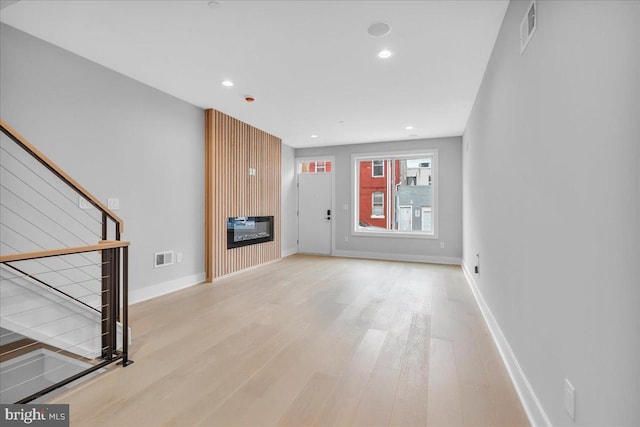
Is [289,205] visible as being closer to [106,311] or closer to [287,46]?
[287,46]

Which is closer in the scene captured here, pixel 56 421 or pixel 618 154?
pixel 618 154

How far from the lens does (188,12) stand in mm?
2209

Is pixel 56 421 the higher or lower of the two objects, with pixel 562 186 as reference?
lower

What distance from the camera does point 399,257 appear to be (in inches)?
252

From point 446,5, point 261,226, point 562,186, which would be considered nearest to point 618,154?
point 562,186

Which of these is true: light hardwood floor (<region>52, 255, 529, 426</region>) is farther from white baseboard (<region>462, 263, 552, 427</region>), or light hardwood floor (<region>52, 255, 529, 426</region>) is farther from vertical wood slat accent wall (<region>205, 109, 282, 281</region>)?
vertical wood slat accent wall (<region>205, 109, 282, 281</region>)

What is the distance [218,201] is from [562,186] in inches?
165

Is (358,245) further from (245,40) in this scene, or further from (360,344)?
(245,40)

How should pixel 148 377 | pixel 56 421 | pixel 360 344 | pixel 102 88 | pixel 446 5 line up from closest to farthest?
pixel 56 421
pixel 148 377
pixel 446 5
pixel 360 344
pixel 102 88

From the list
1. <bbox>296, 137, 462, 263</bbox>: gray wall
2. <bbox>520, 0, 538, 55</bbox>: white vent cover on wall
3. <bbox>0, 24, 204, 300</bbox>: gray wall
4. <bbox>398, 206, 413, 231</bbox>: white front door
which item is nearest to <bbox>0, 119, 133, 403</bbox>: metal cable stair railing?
<bbox>0, 24, 204, 300</bbox>: gray wall

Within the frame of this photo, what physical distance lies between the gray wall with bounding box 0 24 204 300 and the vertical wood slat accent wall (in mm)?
158

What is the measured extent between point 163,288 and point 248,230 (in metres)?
1.80

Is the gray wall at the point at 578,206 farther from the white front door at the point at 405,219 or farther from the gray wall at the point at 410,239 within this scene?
the white front door at the point at 405,219

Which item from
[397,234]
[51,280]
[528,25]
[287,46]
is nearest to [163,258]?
[51,280]
